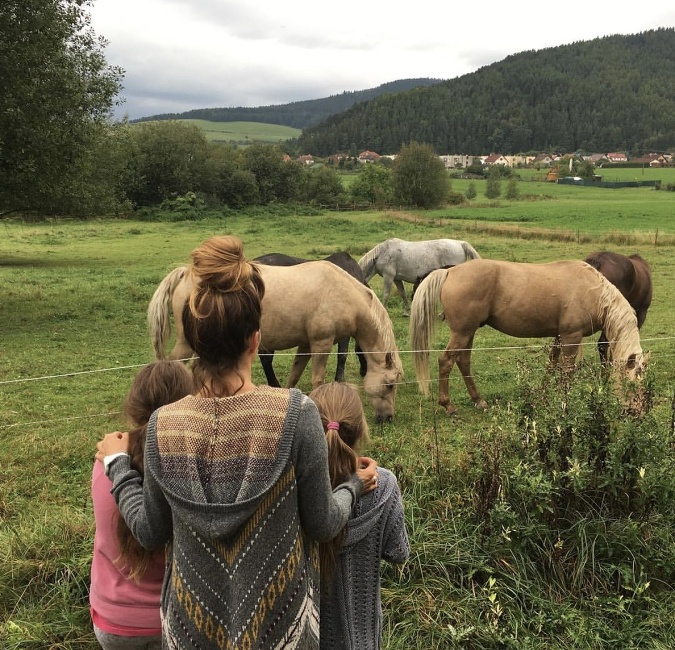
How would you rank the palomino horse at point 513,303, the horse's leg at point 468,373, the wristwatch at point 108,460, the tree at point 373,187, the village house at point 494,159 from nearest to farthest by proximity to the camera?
the wristwatch at point 108,460, the palomino horse at point 513,303, the horse's leg at point 468,373, the tree at point 373,187, the village house at point 494,159

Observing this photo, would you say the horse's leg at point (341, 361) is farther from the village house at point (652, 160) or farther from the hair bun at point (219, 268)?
the village house at point (652, 160)

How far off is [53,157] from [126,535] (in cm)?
1148

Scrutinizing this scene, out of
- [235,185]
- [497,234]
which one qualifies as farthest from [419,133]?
[497,234]

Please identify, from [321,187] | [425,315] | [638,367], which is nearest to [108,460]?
[638,367]

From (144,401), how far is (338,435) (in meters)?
0.70

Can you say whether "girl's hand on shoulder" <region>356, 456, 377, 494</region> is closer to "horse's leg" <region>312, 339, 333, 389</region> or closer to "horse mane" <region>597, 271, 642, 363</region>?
"horse's leg" <region>312, 339, 333, 389</region>

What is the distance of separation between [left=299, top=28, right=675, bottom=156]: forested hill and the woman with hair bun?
135m

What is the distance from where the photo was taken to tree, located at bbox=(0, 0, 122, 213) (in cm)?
1022

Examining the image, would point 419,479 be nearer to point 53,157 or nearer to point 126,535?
point 126,535

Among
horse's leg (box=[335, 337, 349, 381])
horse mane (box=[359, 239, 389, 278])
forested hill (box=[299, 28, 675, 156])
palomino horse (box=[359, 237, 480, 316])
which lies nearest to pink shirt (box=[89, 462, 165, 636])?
horse's leg (box=[335, 337, 349, 381])

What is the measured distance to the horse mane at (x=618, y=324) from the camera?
6.60 m

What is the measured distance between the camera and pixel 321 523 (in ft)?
5.20

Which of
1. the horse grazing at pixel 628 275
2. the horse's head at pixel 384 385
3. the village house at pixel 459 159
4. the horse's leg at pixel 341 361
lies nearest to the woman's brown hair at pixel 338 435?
the horse's head at pixel 384 385

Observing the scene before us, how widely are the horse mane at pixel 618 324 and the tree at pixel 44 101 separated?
32.3 ft
